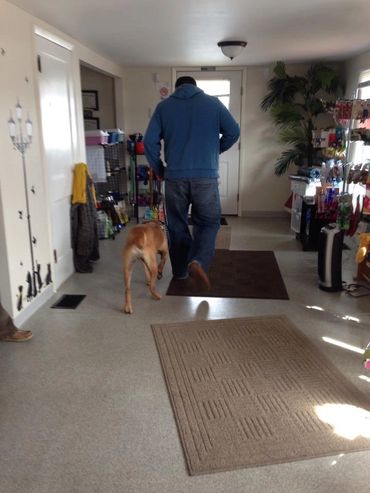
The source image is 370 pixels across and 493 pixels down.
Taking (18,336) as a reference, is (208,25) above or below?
above

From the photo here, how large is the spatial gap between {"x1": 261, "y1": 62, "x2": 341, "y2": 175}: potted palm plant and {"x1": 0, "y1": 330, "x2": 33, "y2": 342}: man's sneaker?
441cm

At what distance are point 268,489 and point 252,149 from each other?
5.42 m

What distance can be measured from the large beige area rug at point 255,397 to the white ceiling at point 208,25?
86.4 inches

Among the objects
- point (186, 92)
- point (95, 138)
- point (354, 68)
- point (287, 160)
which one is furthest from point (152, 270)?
point (354, 68)

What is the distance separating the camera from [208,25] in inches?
138

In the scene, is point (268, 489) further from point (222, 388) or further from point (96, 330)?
point (96, 330)

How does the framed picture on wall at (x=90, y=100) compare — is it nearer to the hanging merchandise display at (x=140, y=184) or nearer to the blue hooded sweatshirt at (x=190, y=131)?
the hanging merchandise display at (x=140, y=184)

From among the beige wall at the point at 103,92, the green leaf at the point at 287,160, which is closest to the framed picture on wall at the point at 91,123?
the beige wall at the point at 103,92

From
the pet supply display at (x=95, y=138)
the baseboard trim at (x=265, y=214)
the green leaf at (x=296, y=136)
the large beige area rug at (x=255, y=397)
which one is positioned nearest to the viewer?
the large beige area rug at (x=255, y=397)

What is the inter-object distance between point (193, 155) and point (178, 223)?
0.60 meters

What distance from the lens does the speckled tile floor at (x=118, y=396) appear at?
1.65 m

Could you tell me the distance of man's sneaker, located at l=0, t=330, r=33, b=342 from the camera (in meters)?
2.71

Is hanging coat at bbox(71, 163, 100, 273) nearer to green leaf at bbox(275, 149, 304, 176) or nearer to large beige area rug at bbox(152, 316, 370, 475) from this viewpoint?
large beige area rug at bbox(152, 316, 370, 475)

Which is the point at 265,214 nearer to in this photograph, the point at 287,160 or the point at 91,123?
the point at 287,160
